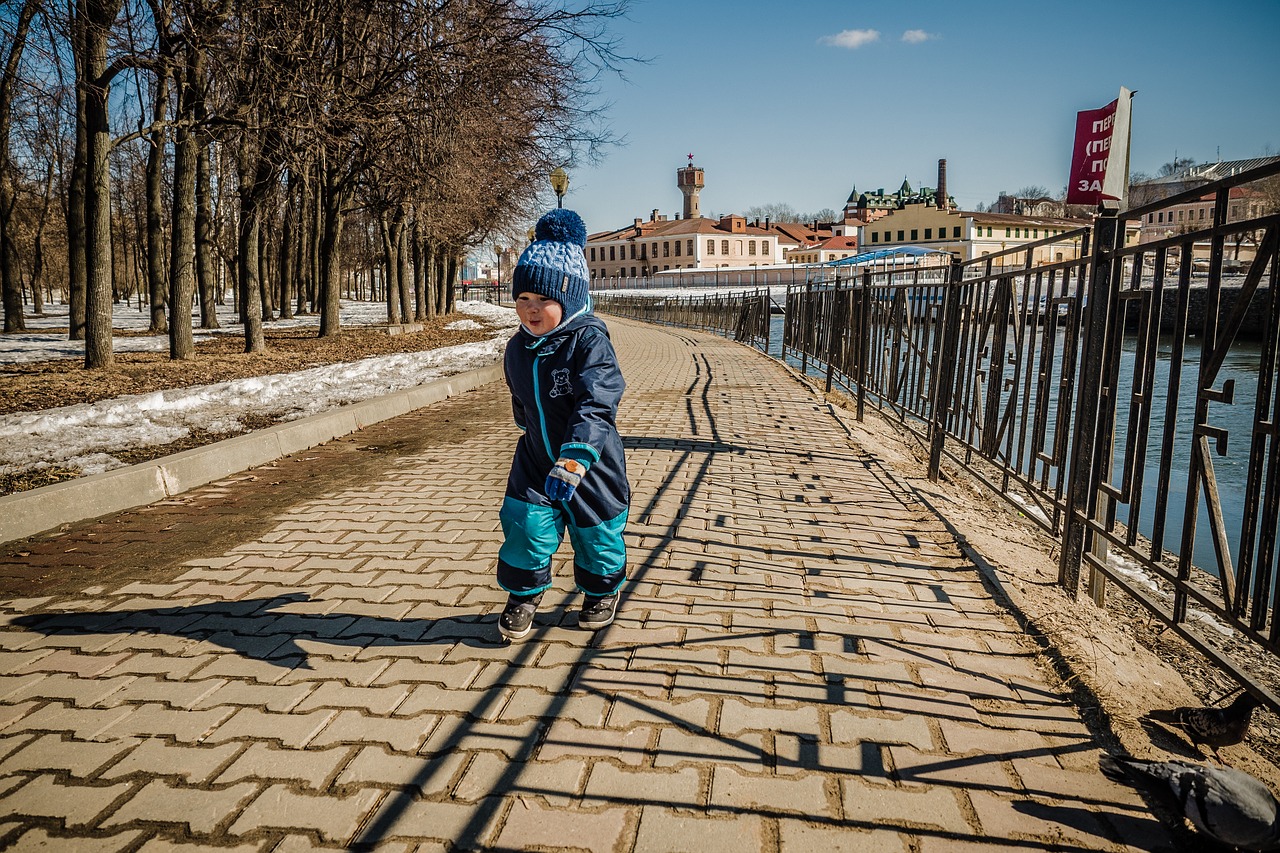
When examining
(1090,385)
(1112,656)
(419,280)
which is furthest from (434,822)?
(419,280)

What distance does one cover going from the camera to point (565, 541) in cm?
464

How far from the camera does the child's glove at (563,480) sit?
2.93 m

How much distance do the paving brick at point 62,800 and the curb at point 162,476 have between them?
118 inches

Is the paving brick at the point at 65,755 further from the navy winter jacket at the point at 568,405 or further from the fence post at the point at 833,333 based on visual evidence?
the fence post at the point at 833,333

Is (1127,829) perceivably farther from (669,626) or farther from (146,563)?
(146,563)

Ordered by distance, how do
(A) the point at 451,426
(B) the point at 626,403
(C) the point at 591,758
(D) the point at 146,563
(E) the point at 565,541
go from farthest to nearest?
(B) the point at 626,403 < (A) the point at 451,426 < (E) the point at 565,541 < (D) the point at 146,563 < (C) the point at 591,758

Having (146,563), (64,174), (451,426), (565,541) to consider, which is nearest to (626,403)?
(451,426)

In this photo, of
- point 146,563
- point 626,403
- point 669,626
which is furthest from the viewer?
point 626,403

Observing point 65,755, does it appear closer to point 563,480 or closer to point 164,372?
point 563,480

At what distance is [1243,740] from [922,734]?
1.05m

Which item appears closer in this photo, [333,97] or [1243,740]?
[1243,740]

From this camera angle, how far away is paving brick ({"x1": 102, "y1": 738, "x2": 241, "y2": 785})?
2.37 m

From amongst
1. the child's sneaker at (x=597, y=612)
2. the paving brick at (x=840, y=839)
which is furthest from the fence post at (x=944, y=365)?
the paving brick at (x=840, y=839)

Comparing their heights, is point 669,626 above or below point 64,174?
below
